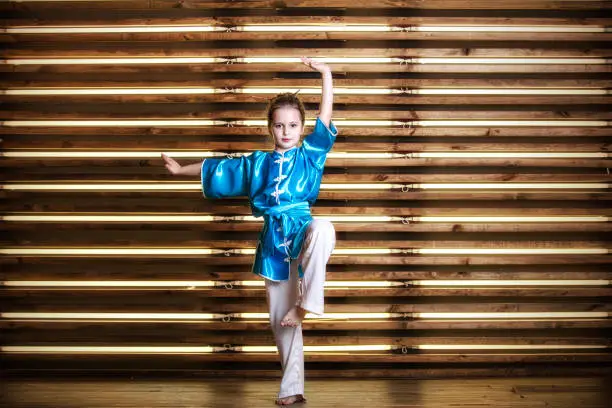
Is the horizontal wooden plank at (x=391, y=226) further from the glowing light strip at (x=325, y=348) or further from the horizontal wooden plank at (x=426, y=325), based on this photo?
the glowing light strip at (x=325, y=348)

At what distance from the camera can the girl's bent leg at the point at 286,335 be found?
2.99 m

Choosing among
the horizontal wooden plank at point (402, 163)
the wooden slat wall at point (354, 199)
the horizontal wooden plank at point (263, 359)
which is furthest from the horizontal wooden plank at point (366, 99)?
the horizontal wooden plank at point (263, 359)

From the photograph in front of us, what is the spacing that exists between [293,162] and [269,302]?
706mm

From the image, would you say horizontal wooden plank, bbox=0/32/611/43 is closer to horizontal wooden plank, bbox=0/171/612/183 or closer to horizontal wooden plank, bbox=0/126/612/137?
horizontal wooden plank, bbox=0/126/612/137

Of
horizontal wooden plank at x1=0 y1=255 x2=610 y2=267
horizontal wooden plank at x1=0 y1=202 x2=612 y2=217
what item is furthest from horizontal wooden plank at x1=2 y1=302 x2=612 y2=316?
horizontal wooden plank at x1=0 y1=202 x2=612 y2=217

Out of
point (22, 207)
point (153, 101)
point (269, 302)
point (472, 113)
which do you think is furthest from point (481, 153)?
point (22, 207)

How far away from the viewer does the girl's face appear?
2975 mm

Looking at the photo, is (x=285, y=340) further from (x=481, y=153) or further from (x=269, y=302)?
(x=481, y=153)

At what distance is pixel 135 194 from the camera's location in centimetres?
376

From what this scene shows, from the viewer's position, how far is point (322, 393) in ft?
10.8

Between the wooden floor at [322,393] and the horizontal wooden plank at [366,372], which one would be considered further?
the horizontal wooden plank at [366,372]

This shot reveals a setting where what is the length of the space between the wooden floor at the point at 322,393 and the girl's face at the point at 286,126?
131cm

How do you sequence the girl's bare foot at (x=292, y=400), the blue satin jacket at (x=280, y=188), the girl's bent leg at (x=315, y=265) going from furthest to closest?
the girl's bare foot at (x=292, y=400), the blue satin jacket at (x=280, y=188), the girl's bent leg at (x=315, y=265)

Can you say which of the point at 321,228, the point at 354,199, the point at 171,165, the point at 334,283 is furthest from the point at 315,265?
the point at 354,199
